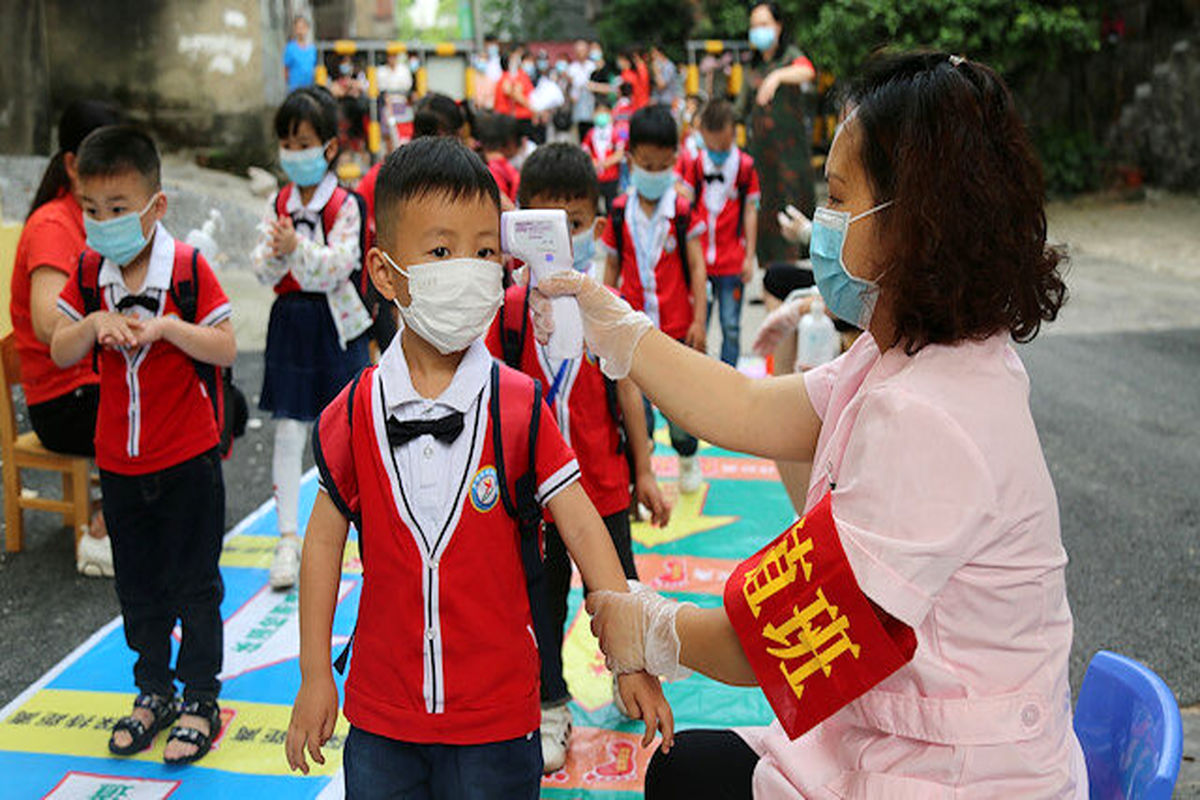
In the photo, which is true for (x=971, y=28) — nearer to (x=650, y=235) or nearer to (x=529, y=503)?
→ (x=650, y=235)

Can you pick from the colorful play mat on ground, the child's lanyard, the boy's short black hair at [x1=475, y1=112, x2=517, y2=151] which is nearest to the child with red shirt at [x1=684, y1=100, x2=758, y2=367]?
the boy's short black hair at [x1=475, y1=112, x2=517, y2=151]

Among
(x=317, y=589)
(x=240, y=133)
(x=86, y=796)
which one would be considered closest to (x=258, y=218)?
(x=240, y=133)

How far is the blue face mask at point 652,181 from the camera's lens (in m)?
4.68

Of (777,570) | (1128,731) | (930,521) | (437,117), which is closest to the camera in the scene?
(930,521)

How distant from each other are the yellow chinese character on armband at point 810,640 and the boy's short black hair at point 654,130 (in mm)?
3409

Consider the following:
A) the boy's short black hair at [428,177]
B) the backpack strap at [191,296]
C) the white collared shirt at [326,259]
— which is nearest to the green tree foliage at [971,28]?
the white collared shirt at [326,259]

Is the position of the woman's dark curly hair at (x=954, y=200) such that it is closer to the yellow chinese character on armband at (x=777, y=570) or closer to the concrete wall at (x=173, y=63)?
the yellow chinese character on armband at (x=777, y=570)

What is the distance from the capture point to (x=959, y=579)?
58.9 inches

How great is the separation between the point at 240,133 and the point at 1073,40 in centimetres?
980

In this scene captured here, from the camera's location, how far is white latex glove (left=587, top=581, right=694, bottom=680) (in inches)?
70.2

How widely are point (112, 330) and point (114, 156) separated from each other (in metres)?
0.47

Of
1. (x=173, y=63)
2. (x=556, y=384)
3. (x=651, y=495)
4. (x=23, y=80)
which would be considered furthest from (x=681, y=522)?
(x=173, y=63)

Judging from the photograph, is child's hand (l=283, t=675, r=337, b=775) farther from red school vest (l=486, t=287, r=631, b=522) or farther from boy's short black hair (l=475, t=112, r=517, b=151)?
boy's short black hair (l=475, t=112, r=517, b=151)

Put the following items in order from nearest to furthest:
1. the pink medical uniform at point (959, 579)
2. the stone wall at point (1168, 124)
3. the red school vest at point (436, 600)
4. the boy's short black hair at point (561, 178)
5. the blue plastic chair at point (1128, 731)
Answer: the pink medical uniform at point (959, 579) < the blue plastic chair at point (1128, 731) < the red school vest at point (436, 600) < the boy's short black hair at point (561, 178) < the stone wall at point (1168, 124)
